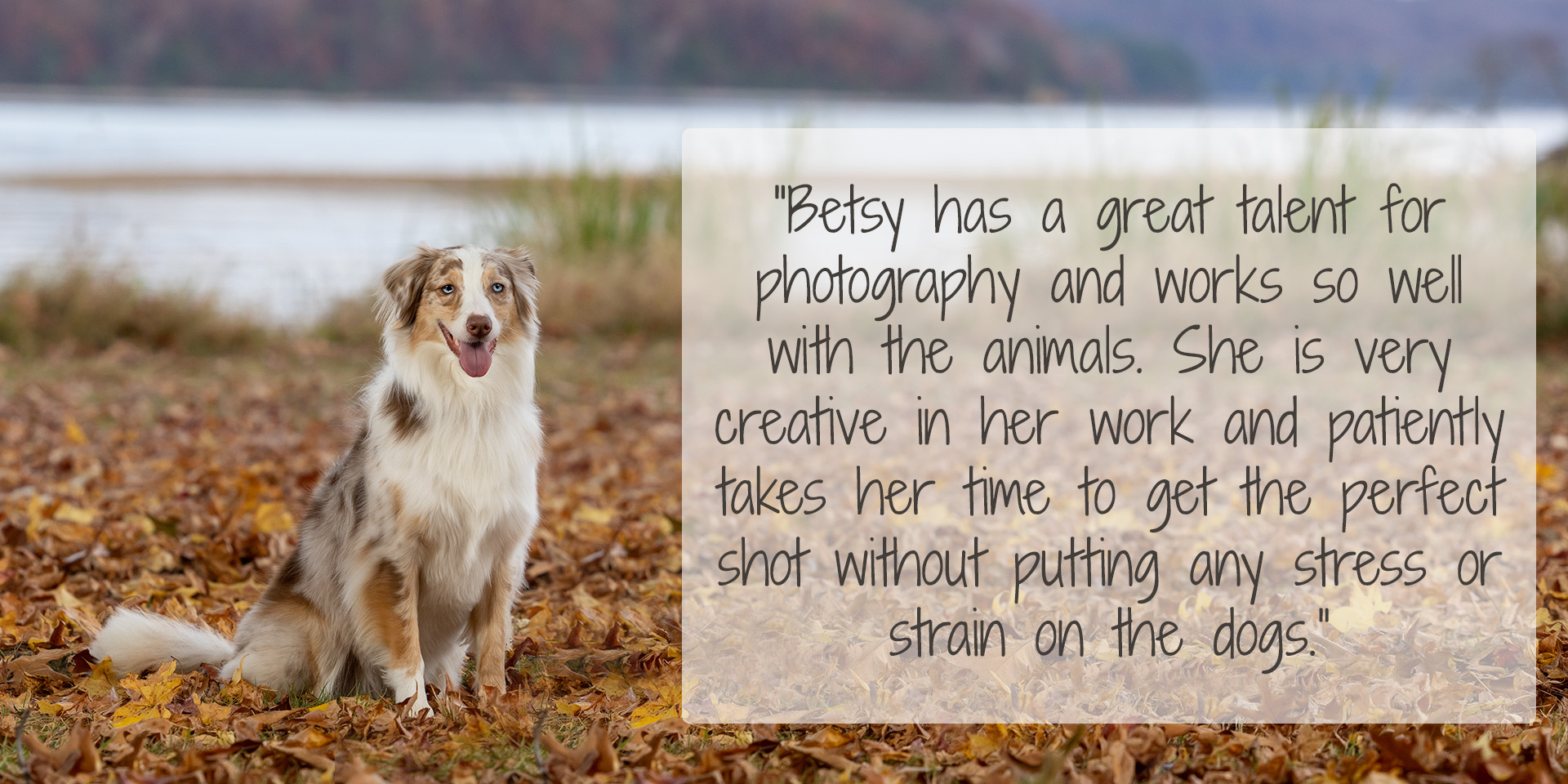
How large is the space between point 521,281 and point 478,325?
0.25 meters

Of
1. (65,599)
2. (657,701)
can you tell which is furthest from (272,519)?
(657,701)

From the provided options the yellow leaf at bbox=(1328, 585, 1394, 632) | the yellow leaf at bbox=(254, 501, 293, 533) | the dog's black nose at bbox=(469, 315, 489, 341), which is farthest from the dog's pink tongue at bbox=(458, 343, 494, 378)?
the yellow leaf at bbox=(1328, 585, 1394, 632)

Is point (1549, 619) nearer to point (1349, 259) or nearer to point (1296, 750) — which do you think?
point (1296, 750)

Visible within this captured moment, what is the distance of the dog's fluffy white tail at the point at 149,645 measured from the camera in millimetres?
3973

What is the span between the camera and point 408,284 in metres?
3.58

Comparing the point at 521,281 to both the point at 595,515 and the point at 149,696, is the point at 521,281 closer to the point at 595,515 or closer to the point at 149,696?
the point at 149,696

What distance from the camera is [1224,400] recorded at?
9234 mm

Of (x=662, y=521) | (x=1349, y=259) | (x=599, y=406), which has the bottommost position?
(x=662, y=521)

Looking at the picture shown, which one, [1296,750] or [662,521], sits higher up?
[662,521]

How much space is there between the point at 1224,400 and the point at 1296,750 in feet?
20.3

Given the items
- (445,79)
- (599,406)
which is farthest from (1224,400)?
(445,79)

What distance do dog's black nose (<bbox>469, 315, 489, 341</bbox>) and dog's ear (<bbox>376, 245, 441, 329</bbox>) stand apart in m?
0.19

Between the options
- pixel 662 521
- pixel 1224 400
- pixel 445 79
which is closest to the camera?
pixel 662 521

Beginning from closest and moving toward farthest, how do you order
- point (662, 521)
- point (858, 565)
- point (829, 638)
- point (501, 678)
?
point (501, 678) < point (829, 638) < point (858, 565) < point (662, 521)
